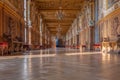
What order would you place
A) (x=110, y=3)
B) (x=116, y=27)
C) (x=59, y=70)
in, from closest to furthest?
(x=59, y=70) < (x=116, y=27) < (x=110, y=3)

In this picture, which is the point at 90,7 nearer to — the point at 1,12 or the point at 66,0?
the point at 66,0

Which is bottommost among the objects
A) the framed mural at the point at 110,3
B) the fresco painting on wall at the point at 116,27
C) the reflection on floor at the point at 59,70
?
the reflection on floor at the point at 59,70

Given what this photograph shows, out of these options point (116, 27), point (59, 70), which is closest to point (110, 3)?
point (116, 27)

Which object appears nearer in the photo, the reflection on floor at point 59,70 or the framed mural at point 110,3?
the reflection on floor at point 59,70

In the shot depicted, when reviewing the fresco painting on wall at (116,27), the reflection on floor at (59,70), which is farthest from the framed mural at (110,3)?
the reflection on floor at (59,70)

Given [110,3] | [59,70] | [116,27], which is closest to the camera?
[59,70]

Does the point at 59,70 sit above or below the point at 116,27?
below

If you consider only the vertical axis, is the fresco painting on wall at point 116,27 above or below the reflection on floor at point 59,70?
above

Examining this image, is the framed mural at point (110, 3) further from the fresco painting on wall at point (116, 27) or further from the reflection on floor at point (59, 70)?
the reflection on floor at point (59, 70)

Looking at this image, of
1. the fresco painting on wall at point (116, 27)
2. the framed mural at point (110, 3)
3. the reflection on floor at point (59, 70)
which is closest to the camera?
the reflection on floor at point (59, 70)

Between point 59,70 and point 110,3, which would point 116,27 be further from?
point 59,70

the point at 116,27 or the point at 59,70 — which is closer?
the point at 59,70

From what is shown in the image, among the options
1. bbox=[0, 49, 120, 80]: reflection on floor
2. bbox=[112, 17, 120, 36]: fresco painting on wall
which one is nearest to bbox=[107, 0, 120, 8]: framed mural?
bbox=[112, 17, 120, 36]: fresco painting on wall

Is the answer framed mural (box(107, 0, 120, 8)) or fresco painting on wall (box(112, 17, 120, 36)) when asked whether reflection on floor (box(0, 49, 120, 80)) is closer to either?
fresco painting on wall (box(112, 17, 120, 36))
